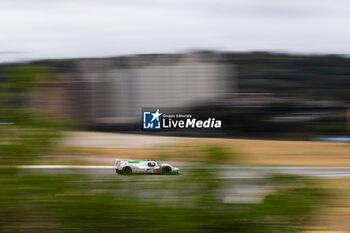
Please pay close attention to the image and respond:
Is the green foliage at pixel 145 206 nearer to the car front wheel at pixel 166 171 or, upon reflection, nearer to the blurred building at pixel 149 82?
the car front wheel at pixel 166 171

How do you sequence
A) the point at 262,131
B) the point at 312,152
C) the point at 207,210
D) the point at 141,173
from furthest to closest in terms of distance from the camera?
the point at 262,131 < the point at 312,152 < the point at 141,173 < the point at 207,210

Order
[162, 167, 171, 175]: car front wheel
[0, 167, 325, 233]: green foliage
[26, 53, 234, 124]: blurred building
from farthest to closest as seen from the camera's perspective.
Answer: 1. [26, 53, 234, 124]: blurred building
2. [162, 167, 171, 175]: car front wheel
3. [0, 167, 325, 233]: green foliage

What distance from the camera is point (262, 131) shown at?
1062cm

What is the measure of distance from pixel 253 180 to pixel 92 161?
975mm

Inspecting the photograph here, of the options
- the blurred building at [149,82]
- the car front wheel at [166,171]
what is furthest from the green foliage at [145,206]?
the blurred building at [149,82]

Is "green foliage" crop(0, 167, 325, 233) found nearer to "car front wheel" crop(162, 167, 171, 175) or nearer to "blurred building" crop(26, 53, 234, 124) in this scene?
"car front wheel" crop(162, 167, 171, 175)

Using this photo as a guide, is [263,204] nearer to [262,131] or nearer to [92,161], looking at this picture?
[92,161]

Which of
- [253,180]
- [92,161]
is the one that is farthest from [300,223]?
[92,161]

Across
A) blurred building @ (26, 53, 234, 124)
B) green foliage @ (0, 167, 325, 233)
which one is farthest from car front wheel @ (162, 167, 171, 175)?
blurred building @ (26, 53, 234, 124)

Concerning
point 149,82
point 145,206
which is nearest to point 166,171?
point 145,206

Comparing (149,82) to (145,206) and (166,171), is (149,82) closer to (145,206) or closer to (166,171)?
(166,171)

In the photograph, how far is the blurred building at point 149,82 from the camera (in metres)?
6.22

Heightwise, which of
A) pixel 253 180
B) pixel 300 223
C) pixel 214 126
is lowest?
pixel 214 126

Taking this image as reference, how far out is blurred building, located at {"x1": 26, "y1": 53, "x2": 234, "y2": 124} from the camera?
20.4ft
